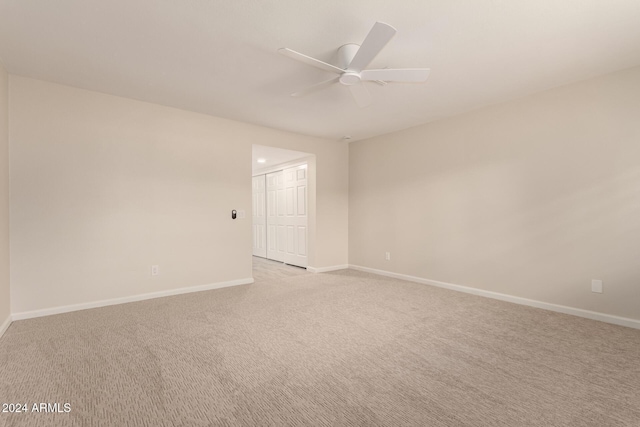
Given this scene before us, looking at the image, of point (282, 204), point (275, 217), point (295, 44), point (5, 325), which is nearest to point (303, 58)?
point (295, 44)

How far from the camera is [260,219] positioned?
7457mm

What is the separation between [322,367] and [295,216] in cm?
416

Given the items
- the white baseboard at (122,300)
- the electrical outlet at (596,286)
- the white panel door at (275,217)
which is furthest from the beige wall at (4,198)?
the electrical outlet at (596,286)

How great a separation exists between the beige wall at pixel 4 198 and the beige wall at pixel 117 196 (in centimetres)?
8

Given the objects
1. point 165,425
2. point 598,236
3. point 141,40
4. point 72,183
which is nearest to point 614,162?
point 598,236

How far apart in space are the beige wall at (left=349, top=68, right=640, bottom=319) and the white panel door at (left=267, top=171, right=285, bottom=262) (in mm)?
2472

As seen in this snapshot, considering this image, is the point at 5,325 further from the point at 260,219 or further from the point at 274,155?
the point at 260,219

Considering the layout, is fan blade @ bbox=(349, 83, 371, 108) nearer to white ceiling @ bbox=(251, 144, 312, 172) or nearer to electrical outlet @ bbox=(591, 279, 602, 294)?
white ceiling @ bbox=(251, 144, 312, 172)

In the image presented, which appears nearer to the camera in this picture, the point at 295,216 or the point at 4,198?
the point at 4,198

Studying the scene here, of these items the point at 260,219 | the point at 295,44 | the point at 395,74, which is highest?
the point at 295,44

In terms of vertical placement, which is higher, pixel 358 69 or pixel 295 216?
pixel 358 69

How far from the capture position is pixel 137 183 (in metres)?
3.62

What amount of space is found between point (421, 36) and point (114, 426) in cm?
309

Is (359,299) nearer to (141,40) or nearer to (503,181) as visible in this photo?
(503,181)
